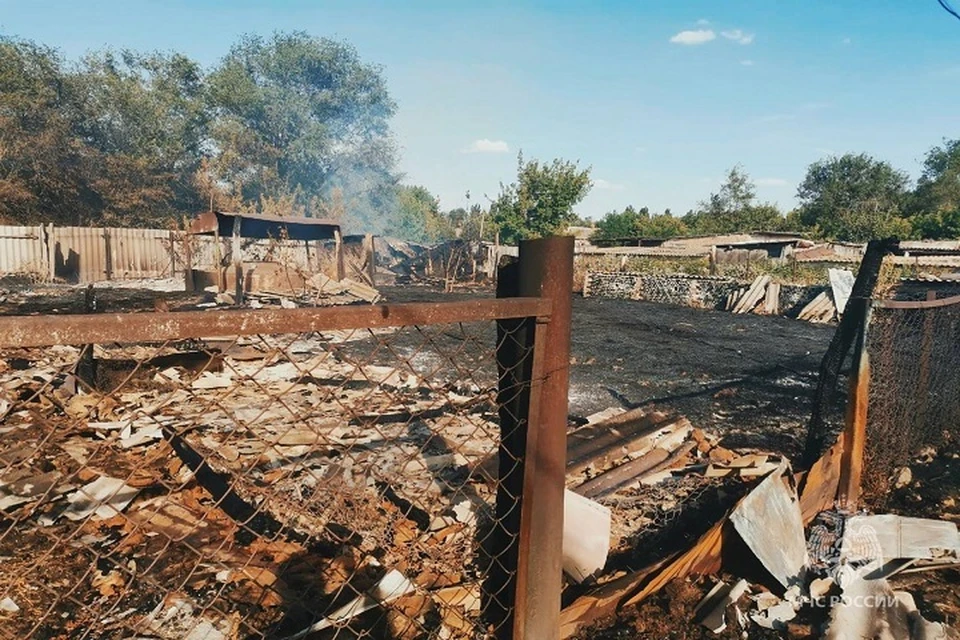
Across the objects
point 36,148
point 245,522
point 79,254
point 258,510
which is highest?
point 36,148

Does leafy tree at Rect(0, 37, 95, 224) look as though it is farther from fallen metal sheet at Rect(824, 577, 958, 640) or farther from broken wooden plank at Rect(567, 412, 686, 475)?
fallen metal sheet at Rect(824, 577, 958, 640)

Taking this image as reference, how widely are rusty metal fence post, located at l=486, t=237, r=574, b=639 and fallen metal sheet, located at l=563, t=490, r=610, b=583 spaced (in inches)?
29.8

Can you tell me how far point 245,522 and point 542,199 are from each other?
3436 centimetres

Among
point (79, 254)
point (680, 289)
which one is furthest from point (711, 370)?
point (79, 254)

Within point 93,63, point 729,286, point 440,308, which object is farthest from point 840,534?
point 93,63

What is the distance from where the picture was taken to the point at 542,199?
116 ft

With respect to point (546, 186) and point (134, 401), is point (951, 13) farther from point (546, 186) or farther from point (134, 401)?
point (546, 186)

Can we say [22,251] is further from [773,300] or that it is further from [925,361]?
[773,300]

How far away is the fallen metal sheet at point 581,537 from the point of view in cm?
254

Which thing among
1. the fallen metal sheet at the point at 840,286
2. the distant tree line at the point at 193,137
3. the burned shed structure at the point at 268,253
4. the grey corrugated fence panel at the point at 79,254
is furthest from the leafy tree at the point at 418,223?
the fallen metal sheet at the point at 840,286

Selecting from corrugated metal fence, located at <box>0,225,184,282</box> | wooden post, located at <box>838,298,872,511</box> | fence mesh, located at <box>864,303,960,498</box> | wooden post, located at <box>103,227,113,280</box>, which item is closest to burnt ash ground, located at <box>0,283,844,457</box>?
fence mesh, located at <box>864,303,960,498</box>

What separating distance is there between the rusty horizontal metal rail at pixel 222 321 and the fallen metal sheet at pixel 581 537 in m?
1.39

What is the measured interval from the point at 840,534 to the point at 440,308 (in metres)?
2.86

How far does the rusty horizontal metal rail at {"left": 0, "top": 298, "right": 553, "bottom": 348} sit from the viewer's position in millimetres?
944
